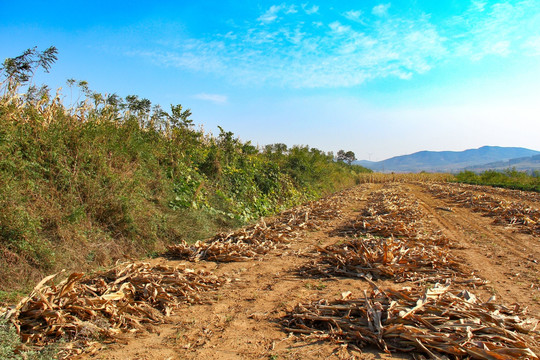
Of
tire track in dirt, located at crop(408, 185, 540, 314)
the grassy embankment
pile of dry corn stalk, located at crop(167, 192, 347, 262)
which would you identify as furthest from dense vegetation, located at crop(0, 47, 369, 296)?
tire track in dirt, located at crop(408, 185, 540, 314)

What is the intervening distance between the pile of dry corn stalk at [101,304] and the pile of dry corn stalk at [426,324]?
4.89 ft

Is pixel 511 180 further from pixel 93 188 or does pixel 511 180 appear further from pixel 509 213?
pixel 93 188

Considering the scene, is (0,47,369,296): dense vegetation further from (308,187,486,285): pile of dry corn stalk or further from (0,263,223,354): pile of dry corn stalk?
(308,187,486,285): pile of dry corn stalk

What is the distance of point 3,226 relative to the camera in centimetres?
402

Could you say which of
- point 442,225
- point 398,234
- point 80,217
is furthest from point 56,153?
point 442,225

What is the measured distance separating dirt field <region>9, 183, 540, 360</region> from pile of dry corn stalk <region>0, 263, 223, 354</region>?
7.4 inches

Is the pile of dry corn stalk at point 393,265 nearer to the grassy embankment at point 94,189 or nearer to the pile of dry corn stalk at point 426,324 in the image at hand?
the pile of dry corn stalk at point 426,324

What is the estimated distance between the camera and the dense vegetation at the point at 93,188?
4.25m

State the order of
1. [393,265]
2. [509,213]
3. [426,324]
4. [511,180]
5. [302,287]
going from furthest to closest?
1. [511,180]
2. [509,213]
3. [393,265]
4. [302,287]
5. [426,324]

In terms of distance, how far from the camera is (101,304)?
3.20 meters

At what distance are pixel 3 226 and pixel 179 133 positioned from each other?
6.43 meters

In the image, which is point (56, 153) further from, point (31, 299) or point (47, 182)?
point (31, 299)

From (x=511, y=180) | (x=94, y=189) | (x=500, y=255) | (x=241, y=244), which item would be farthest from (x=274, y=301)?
(x=511, y=180)

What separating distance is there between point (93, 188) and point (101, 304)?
313 cm
